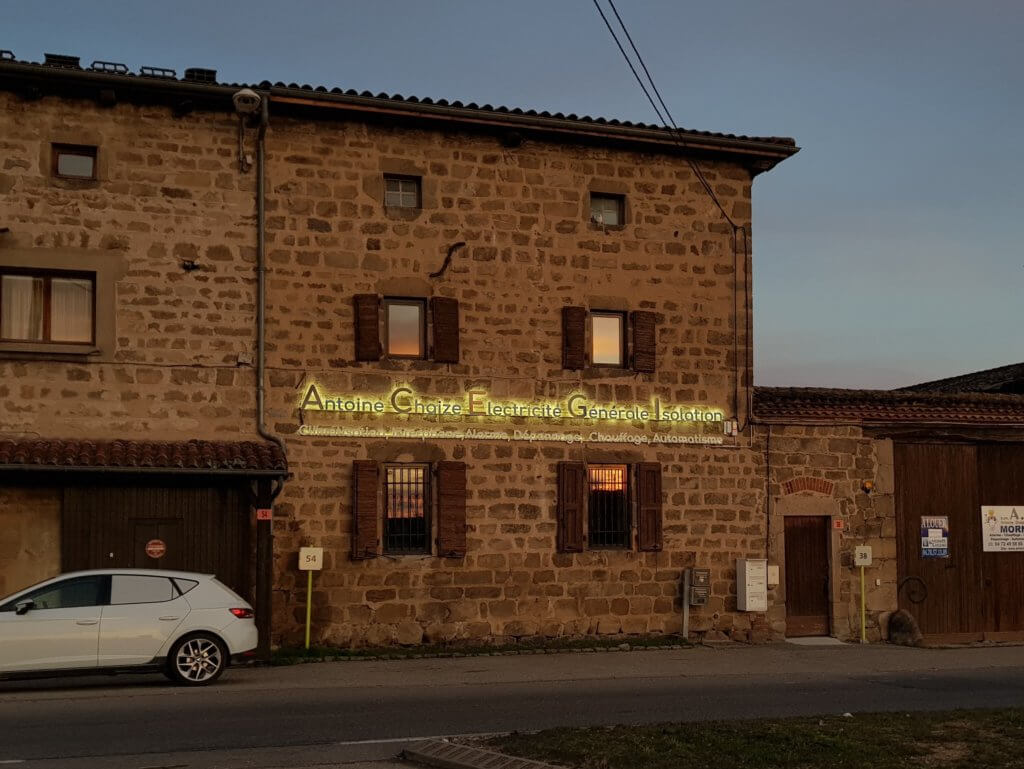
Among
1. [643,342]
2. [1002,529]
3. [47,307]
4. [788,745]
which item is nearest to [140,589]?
[47,307]

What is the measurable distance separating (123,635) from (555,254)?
9307 mm

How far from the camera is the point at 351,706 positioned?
13.1 meters

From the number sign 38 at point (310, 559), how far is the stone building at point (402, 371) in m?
0.35

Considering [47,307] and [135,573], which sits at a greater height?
[47,307]

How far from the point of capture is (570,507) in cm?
1969

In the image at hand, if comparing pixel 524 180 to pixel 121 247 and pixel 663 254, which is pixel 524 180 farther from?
pixel 121 247

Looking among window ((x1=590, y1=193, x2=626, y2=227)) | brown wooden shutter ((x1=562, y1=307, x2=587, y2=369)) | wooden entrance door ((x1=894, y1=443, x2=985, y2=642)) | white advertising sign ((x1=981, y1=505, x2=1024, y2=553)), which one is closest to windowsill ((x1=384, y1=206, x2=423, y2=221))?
brown wooden shutter ((x1=562, y1=307, x2=587, y2=369))

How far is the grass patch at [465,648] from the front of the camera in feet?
57.9

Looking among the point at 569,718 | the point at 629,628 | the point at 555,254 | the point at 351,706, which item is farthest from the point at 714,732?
the point at 555,254

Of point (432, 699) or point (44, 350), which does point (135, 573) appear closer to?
point (432, 699)

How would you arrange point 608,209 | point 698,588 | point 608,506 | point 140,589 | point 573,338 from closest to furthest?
point 140,589
point 573,338
point 698,588
point 608,506
point 608,209

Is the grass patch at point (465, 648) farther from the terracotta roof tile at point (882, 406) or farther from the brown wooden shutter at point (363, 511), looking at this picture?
the terracotta roof tile at point (882, 406)

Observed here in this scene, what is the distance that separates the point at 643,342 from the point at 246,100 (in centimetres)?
733

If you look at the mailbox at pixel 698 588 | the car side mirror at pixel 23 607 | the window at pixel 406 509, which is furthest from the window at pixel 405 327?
the car side mirror at pixel 23 607
